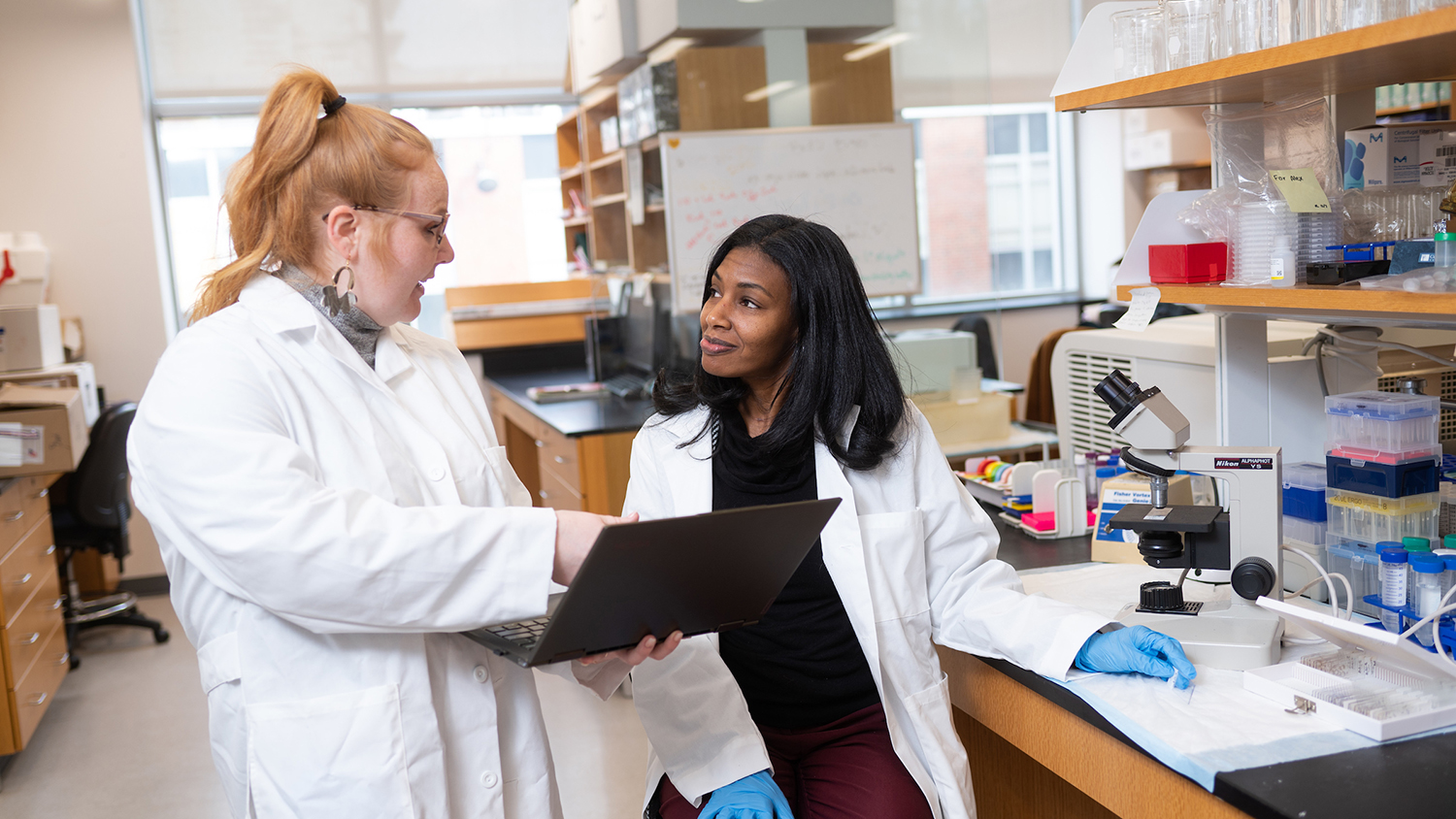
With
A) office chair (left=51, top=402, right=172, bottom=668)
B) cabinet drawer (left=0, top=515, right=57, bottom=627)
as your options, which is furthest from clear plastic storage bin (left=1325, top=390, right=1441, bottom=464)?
office chair (left=51, top=402, right=172, bottom=668)

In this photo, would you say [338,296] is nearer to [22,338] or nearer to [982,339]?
[22,338]

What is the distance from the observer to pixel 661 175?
11.3 feet

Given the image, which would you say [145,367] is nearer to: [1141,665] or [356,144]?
[356,144]

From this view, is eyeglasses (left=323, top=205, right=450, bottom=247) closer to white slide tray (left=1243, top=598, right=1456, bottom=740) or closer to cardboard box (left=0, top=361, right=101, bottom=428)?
white slide tray (left=1243, top=598, right=1456, bottom=740)

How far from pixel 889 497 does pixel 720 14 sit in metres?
2.28

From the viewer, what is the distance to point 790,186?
3.43 m

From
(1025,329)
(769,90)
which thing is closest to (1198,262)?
(769,90)

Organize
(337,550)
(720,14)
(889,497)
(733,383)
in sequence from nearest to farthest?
(337,550), (889,497), (733,383), (720,14)

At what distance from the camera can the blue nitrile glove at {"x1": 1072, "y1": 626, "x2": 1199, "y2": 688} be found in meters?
1.31

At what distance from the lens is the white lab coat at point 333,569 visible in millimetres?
1049

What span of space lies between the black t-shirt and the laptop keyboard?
389mm

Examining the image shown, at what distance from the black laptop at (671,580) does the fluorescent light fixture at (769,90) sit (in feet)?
8.25

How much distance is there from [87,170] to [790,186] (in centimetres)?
331

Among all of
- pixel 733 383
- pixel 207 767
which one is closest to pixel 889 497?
pixel 733 383
